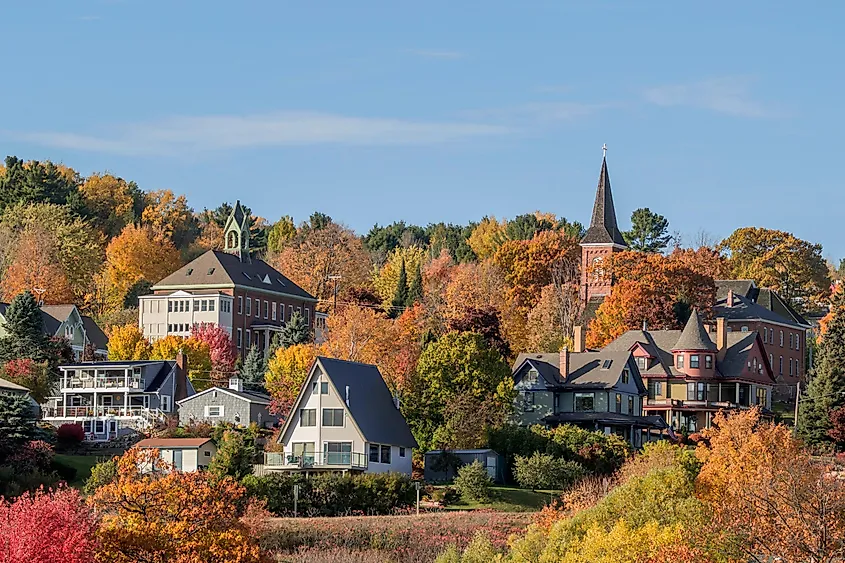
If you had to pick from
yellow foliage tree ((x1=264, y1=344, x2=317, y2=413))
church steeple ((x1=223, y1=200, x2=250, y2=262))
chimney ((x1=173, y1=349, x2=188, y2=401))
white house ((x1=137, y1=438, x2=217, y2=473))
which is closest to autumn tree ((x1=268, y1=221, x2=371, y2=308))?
church steeple ((x1=223, y1=200, x2=250, y2=262))

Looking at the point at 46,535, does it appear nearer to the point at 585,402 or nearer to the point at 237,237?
the point at 585,402

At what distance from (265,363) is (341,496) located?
29.6 metres

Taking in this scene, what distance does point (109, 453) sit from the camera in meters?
80.4

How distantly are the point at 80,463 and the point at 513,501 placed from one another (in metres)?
20.9

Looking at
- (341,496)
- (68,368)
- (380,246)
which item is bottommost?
(341,496)

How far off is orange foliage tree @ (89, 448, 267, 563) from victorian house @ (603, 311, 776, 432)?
4854 centimetres

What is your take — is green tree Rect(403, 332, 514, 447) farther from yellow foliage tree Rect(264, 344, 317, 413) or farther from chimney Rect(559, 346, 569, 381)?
yellow foliage tree Rect(264, 344, 317, 413)

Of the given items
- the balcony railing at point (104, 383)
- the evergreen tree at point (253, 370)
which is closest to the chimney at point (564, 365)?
the evergreen tree at point (253, 370)

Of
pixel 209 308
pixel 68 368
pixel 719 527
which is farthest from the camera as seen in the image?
pixel 209 308

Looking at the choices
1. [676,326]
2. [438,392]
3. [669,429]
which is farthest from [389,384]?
[676,326]

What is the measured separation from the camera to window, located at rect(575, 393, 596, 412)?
8762cm

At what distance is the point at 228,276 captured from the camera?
112 m

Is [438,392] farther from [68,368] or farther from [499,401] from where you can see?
[68,368]

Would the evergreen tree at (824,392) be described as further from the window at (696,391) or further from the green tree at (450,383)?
the green tree at (450,383)
